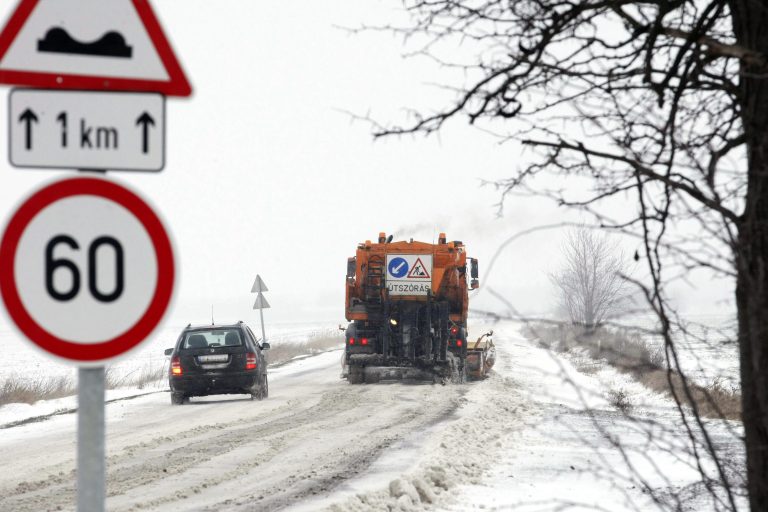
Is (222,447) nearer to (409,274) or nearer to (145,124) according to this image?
(145,124)

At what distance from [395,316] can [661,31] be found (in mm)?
21933

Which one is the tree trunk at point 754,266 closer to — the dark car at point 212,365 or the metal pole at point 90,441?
the metal pole at point 90,441

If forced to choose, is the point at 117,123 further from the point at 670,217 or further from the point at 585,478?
the point at 585,478

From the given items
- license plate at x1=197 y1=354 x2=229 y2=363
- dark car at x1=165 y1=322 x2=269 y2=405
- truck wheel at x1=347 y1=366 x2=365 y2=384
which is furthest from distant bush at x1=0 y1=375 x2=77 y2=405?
truck wheel at x1=347 y1=366 x2=365 y2=384

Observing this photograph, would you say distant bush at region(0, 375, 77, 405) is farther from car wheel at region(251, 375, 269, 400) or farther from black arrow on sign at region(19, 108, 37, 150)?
black arrow on sign at region(19, 108, 37, 150)

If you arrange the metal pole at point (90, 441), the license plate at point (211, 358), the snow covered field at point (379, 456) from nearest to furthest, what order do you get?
the metal pole at point (90, 441) < the snow covered field at point (379, 456) < the license plate at point (211, 358)

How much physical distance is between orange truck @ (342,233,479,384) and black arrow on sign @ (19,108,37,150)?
72.1ft

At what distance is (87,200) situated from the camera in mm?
3664

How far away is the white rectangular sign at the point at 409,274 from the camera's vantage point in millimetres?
25734

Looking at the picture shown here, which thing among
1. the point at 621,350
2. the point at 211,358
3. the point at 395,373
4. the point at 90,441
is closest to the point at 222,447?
the point at 211,358

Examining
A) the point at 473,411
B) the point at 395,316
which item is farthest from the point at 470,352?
the point at 473,411

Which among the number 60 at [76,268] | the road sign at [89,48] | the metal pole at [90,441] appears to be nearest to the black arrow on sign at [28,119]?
the road sign at [89,48]

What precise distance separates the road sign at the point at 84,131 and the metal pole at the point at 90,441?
2.56 feet

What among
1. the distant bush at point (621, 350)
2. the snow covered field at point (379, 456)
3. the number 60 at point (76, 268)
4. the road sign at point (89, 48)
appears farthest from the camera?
the snow covered field at point (379, 456)
